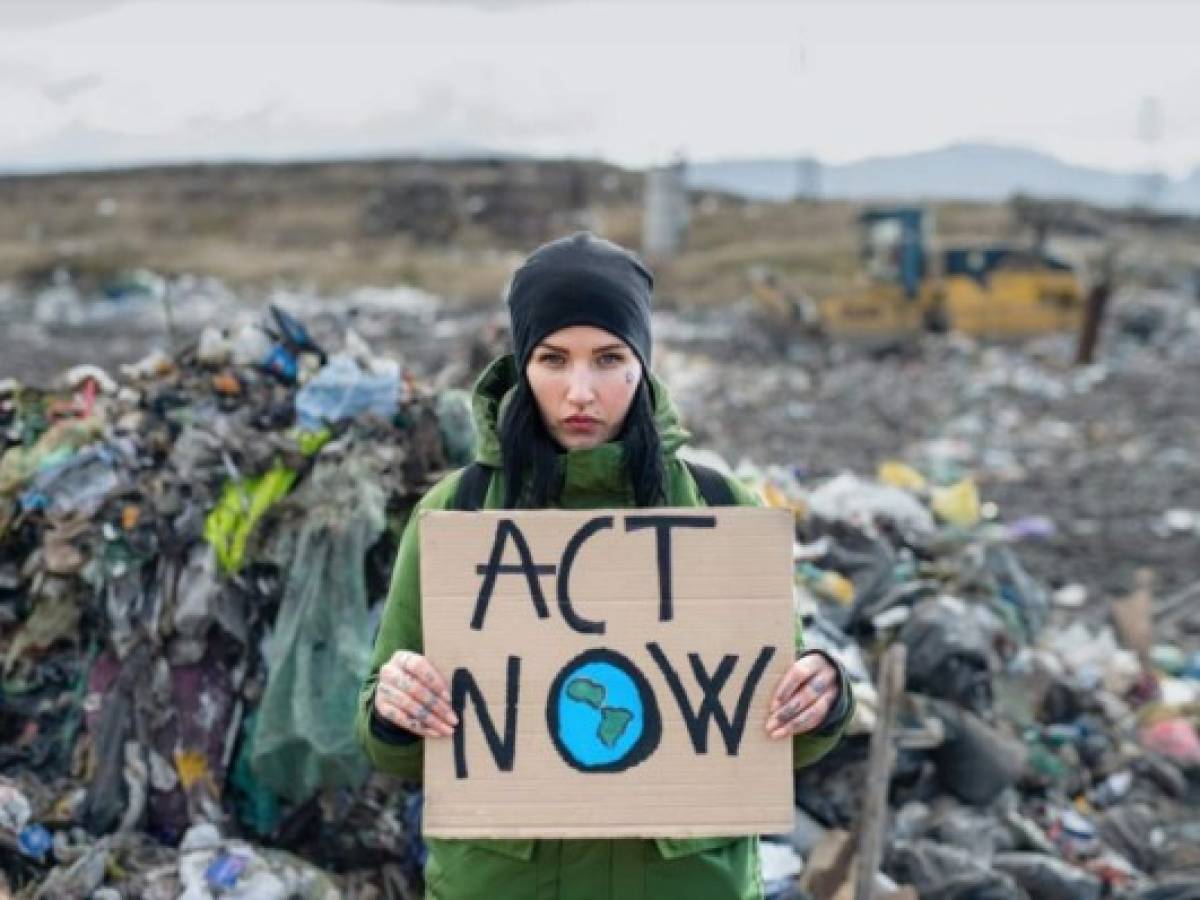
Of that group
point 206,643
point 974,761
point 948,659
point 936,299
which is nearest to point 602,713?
point 206,643

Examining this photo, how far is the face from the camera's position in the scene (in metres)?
1.91

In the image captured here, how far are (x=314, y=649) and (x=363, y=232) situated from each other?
148 ft

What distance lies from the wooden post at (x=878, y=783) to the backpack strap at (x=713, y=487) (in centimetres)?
198

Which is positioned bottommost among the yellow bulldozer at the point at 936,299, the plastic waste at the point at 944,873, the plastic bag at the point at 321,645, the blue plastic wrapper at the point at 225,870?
the yellow bulldozer at the point at 936,299

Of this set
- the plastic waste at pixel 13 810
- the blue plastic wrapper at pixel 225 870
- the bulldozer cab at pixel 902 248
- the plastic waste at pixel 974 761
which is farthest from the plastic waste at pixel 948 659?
the bulldozer cab at pixel 902 248

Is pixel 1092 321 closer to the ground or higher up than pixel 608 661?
closer to the ground

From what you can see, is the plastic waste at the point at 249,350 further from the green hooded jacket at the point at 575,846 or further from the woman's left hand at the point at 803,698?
the woman's left hand at the point at 803,698

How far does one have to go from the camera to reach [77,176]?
62094 millimetres

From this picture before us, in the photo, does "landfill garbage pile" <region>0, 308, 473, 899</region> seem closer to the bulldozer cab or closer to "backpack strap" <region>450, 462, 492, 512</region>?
"backpack strap" <region>450, 462, 492, 512</region>

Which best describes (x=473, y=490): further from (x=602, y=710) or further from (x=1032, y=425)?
(x=1032, y=425)

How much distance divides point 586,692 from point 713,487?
0.38m

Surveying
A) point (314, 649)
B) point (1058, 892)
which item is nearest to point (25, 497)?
point (314, 649)

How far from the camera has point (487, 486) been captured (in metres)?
2.06

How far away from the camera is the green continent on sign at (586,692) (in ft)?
6.39
